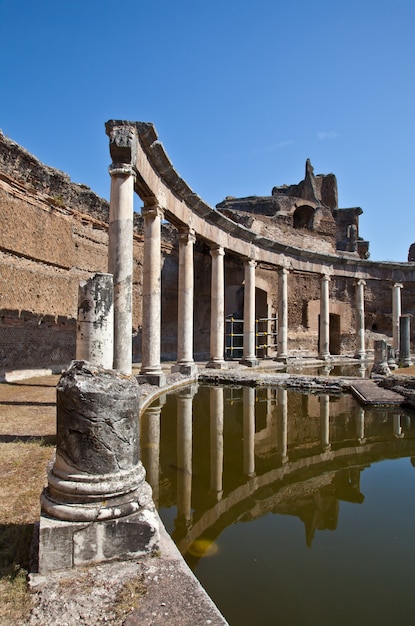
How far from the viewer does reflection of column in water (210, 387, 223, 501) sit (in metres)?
4.57

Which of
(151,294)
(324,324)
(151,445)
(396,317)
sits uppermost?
(151,294)

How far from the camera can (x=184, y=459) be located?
534 centimetres

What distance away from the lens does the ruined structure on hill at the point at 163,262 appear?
11.8m

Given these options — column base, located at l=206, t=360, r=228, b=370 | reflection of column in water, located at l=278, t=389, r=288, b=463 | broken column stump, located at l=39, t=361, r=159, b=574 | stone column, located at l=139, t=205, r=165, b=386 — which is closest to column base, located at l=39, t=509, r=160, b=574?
broken column stump, located at l=39, t=361, r=159, b=574

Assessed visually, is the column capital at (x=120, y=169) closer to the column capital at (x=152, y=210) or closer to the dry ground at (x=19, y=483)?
the column capital at (x=152, y=210)

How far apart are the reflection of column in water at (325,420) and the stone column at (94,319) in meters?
3.39

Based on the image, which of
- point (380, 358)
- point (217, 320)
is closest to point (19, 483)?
point (217, 320)

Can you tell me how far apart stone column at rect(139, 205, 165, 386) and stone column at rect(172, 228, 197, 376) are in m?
2.54

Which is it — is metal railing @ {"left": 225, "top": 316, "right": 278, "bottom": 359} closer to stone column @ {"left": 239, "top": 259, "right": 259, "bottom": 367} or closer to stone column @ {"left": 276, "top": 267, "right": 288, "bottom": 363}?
stone column @ {"left": 276, "top": 267, "right": 288, "bottom": 363}

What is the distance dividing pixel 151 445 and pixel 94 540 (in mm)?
3018

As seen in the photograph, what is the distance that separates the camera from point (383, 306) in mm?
29062

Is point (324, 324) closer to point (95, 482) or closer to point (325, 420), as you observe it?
point (325, 420)

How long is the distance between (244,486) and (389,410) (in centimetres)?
554

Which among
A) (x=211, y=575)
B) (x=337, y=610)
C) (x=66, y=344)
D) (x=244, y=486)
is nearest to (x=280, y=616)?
(x=337, y=610)
